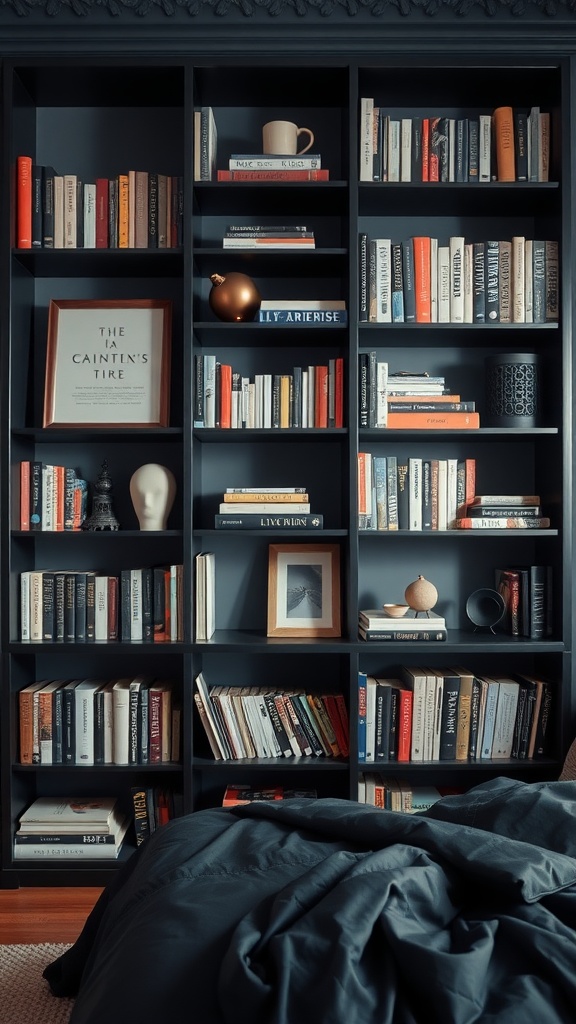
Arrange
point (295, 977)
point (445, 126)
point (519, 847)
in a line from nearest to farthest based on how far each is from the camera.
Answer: point (295, 977) → point (519, 847) → point (445, 126)

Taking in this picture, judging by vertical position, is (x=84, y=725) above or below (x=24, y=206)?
below

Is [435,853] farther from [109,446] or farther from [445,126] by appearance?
[445,126]

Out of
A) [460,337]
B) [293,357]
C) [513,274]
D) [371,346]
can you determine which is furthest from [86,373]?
[513,274]

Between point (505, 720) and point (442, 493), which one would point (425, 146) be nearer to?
point (442, 493)

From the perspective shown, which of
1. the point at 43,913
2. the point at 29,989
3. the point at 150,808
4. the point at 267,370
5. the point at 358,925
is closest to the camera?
the point at 358,925

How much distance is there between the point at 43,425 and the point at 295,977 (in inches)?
84.2

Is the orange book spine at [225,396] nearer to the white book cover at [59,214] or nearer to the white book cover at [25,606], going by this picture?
the white book cover at [59,214]

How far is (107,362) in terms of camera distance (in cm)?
284

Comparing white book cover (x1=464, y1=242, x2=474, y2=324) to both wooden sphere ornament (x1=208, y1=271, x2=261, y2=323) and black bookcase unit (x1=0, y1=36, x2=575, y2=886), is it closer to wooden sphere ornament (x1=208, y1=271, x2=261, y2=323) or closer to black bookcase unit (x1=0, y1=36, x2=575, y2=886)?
black bookcase unit (x1=0, y1=36, x2=575, y2=886)

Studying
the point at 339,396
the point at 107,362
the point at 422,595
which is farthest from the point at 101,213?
the point at 422,595

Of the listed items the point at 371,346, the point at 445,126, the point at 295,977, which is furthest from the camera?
the point at 371,346

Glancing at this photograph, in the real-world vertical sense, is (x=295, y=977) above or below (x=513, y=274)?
below

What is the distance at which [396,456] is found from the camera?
2.99 metres

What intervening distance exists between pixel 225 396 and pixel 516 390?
968mm
